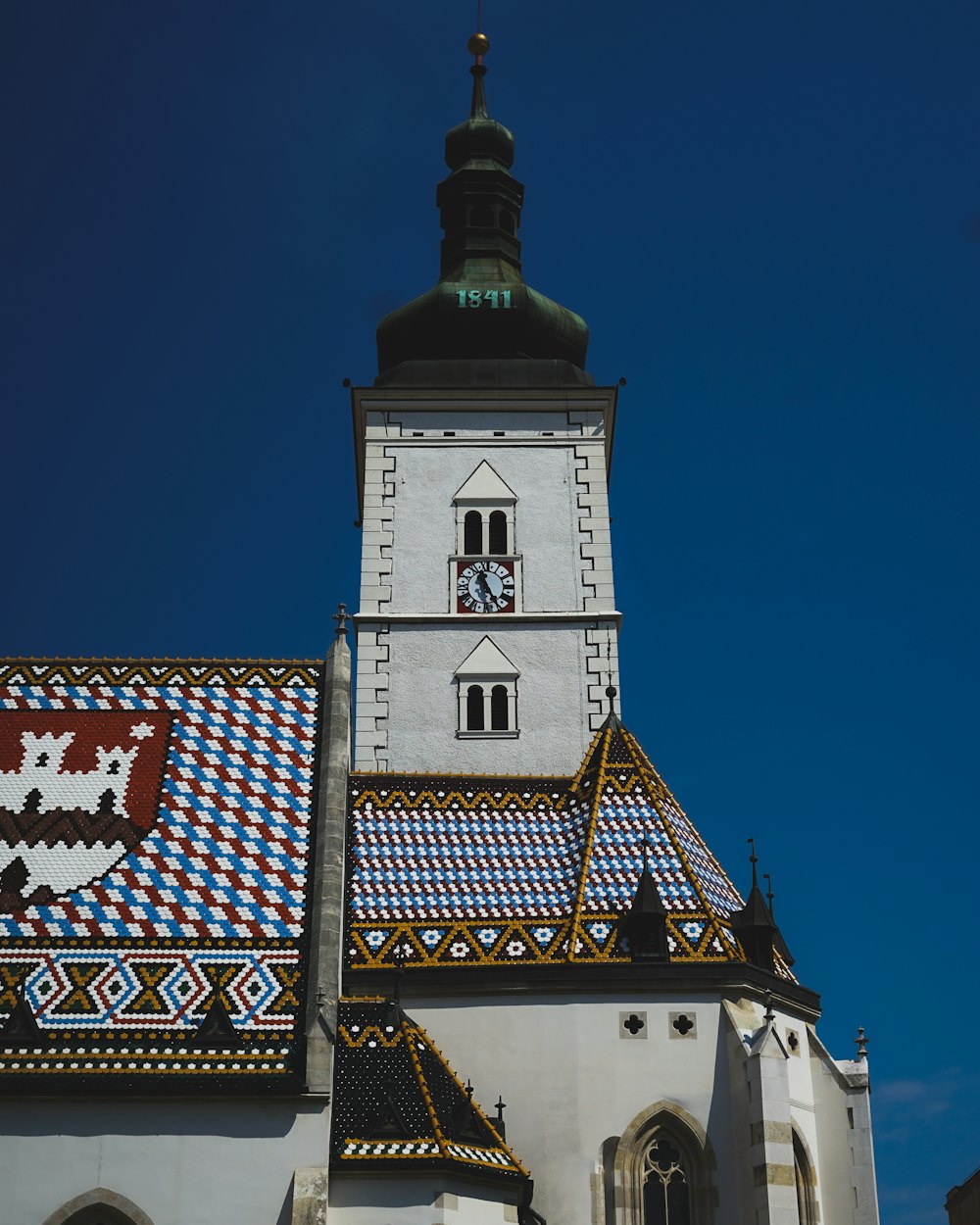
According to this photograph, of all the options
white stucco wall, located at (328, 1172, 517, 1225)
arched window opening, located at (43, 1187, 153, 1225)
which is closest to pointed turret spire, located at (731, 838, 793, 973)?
white stucco wall, located at (328, 1172, 517, 1225)

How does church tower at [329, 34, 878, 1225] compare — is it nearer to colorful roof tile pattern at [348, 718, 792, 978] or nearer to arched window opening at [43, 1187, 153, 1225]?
colorful roof tile pattern at [348, 718, 792, 978]

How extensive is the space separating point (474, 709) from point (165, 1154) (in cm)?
1322

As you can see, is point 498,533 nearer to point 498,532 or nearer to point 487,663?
point 498,532

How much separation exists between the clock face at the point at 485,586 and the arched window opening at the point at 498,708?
1743mm

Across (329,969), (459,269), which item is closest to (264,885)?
(329,969)

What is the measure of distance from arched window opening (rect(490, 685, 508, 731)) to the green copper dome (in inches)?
302

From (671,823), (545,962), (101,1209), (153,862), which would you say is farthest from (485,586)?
(101,1209)

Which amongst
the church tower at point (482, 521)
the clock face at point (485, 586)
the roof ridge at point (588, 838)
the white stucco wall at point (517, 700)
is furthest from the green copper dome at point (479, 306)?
the roof ridge at point (588, 838)

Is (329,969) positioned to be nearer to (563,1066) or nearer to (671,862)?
(563,1066)

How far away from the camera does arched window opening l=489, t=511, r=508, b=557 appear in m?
33.7

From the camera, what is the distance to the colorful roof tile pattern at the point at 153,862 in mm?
20250

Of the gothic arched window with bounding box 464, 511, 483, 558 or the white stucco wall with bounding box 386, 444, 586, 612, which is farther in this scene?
the gothic arched window with bounding box 464, 511, 483, 558

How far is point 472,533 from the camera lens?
33.9m

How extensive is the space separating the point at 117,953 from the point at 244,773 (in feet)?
11.2
